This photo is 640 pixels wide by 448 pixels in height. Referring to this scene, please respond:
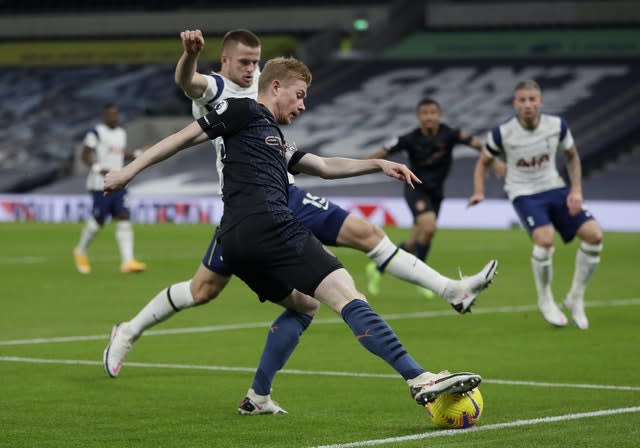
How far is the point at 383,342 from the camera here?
6.93m

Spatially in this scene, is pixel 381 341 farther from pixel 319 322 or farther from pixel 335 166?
pixel 319 322

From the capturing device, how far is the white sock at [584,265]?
42.4 feet

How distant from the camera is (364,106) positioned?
154 feet

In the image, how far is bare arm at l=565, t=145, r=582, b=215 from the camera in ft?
41.0

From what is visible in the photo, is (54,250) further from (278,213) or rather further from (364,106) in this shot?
(364,106)

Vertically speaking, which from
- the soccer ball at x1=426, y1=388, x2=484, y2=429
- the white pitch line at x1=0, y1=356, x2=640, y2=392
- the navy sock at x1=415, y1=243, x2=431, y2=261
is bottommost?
the navy sock at x1=415, y1=243, x2=431, y2=261

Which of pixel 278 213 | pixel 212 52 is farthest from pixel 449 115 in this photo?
pixel 278 213

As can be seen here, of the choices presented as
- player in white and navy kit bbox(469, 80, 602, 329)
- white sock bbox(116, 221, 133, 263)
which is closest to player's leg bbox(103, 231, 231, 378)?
player in white and navy kit bbox(469, 80, 602, 329)

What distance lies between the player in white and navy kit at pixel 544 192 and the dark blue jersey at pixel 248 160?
5.79 metres

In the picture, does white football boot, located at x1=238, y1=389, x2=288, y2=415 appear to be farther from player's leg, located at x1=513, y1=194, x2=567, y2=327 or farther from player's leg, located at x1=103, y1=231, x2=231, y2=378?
player's leg, located at x1=513, y1=194, x2=567, y2=327

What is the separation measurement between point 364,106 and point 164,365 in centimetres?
3715

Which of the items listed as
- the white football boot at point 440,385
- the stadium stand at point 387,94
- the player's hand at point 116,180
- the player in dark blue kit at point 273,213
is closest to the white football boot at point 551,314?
the player in dark blue kit at point 273,213

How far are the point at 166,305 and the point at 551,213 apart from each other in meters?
4.98

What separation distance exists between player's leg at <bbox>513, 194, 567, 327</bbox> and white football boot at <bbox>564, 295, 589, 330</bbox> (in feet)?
0.36
